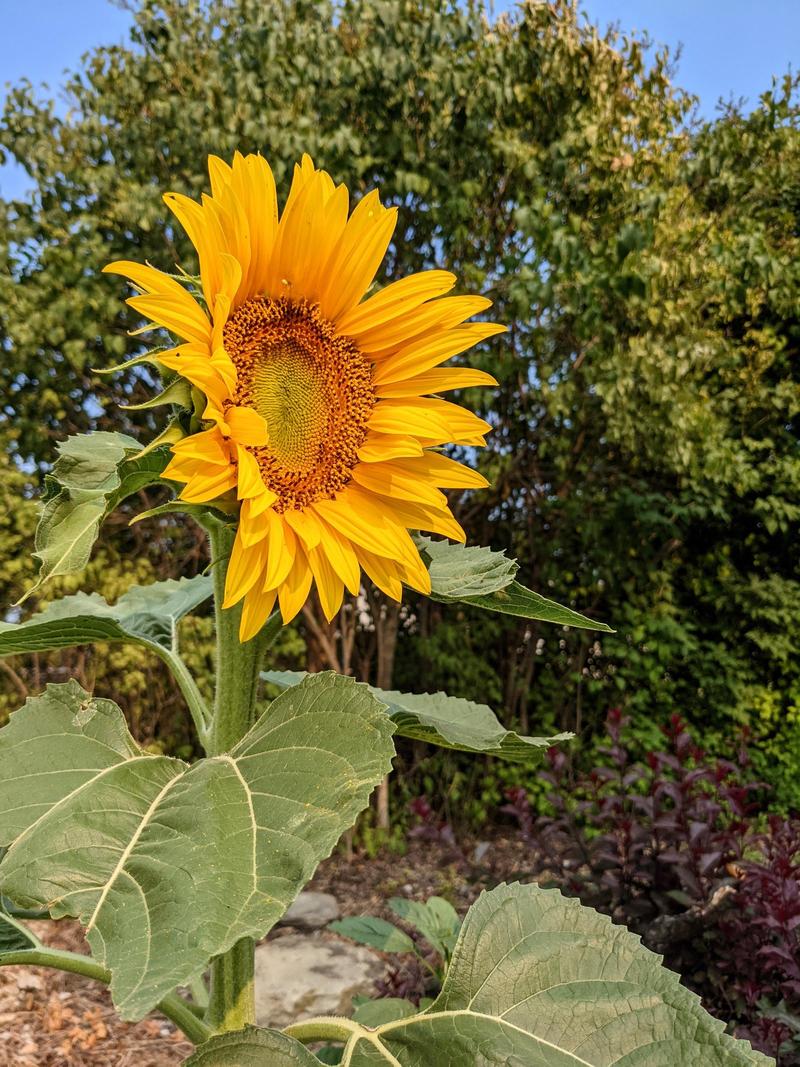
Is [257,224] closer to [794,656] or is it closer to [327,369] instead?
[327,369]

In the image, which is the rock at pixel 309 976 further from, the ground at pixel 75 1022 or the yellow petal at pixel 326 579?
the yellow petal at pixel 326 579

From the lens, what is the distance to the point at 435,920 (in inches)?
87.4

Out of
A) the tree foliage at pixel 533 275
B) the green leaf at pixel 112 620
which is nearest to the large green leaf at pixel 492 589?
the green leaf at pixel 112 620

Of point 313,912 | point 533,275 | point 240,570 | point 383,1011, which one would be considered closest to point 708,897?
point 383,1011

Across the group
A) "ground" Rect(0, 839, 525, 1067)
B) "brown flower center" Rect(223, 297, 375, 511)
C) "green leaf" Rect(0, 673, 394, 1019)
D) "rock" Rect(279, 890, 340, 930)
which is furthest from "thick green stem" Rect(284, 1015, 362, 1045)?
"rock" Rect(279, 890, 340, 930)

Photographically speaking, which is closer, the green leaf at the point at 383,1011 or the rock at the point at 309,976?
the green leaf at the point at 383,1011

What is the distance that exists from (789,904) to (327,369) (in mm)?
1995

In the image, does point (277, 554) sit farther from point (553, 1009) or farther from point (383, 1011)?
point (383, 1011)

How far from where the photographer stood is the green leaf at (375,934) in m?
2.24

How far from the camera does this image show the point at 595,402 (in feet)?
17.6

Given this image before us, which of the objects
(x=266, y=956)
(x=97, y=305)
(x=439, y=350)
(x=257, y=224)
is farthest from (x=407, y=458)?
(x=97, y=305)

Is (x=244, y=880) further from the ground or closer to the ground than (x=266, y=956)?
further from the ground

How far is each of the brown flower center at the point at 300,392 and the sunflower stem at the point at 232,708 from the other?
100 mm

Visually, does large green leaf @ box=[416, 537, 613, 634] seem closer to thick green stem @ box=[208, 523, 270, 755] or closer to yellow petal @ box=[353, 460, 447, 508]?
yellow petal @ box=[353, 460, 447, 508]
